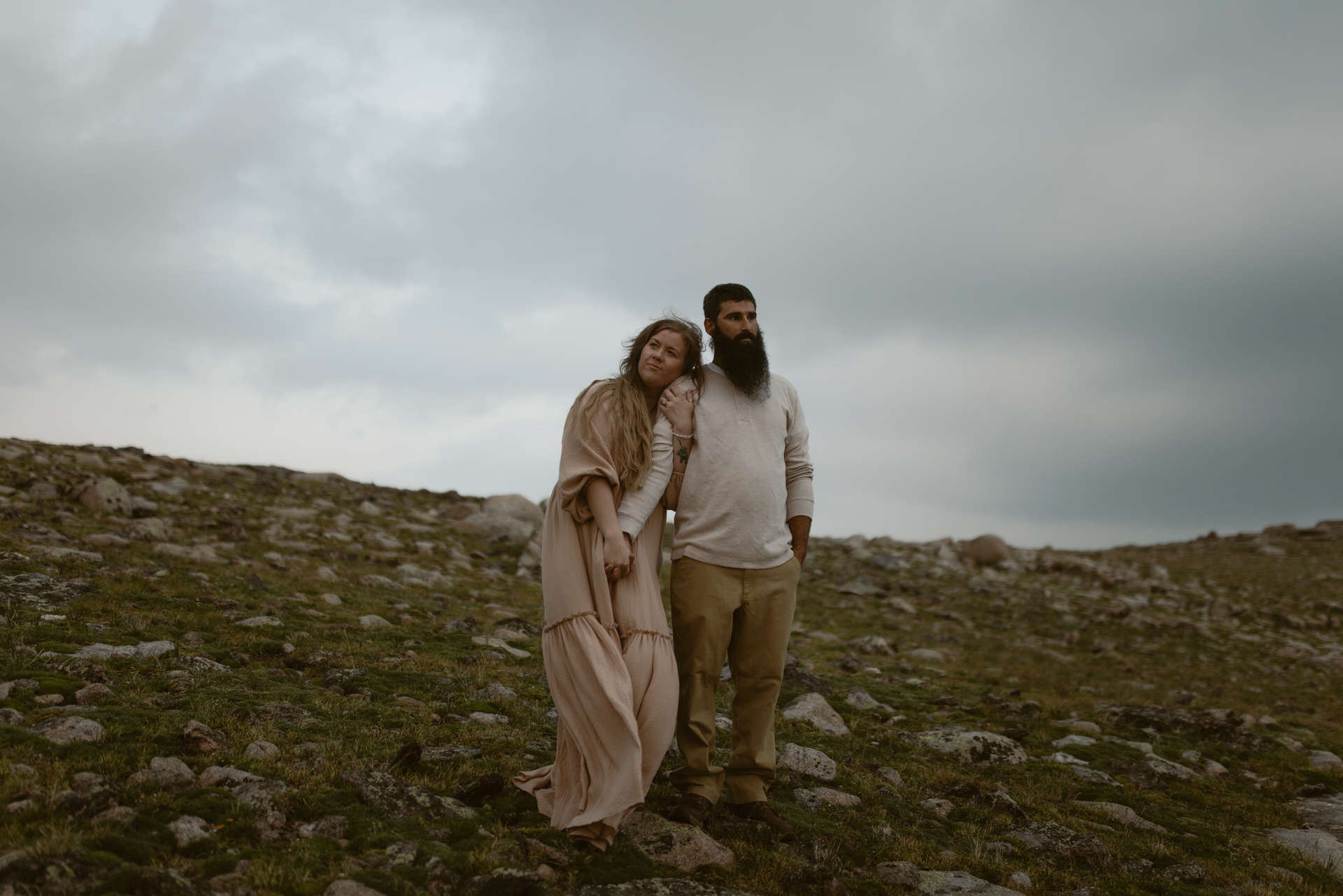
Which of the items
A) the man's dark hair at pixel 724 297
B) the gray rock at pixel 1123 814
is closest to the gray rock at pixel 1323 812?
the gray rock at pixel 1123 814

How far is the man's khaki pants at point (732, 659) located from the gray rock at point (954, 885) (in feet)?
3.49

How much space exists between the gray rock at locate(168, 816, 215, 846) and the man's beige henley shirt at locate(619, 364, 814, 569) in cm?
261

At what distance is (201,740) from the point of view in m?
4.88

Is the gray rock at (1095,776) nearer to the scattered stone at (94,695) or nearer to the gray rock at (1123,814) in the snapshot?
the gray rock at (1123,814)

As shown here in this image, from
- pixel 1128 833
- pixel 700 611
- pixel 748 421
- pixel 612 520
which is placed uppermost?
pixel 748 421

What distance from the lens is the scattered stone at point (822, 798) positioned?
230 inches

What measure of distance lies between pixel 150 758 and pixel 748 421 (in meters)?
4.01

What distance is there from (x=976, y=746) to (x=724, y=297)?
16.7ft

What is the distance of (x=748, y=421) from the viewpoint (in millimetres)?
5336

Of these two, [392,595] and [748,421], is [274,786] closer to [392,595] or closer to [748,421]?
[748,421]

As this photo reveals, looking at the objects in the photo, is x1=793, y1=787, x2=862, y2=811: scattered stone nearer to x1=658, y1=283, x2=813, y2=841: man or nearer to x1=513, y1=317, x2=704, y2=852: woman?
x1=658, y1=283, x2=813, y2=841: man

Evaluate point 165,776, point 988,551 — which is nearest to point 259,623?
point 165,776

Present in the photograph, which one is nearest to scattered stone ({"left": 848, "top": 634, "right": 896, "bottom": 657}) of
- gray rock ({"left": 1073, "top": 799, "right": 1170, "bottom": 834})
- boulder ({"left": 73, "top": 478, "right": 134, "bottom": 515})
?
gray rock ({"left": 1073, "top": 799, "right": 1170, "bottom": 834})

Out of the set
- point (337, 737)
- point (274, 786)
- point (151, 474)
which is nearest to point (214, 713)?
point (337, 737)
